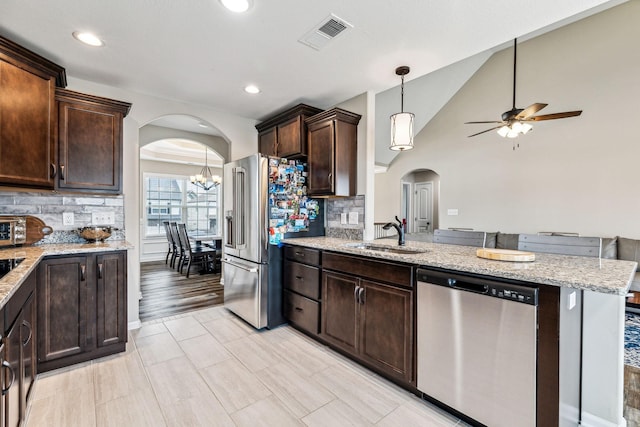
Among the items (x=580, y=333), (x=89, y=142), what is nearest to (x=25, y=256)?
(x=89, y=142)

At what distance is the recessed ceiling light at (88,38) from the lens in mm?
2102

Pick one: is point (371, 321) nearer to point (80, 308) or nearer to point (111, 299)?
point (111, 299)

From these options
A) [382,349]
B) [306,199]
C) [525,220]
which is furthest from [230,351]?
[525,220]

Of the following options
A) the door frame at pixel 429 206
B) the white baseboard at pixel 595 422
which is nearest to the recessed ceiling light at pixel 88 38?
the white baseboard at pixel 595 422

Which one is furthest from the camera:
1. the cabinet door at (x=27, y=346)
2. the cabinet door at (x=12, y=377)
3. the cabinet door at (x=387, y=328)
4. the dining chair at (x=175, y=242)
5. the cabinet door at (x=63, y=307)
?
the dining chair at (x=175, y=242)

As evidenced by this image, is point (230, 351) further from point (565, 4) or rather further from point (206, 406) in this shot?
point (565, 4)

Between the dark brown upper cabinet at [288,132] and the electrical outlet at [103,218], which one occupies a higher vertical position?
the dark brown upper cabinet at [288,132]

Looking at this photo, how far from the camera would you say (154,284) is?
4.77 metres

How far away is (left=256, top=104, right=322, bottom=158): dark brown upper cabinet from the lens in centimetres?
334

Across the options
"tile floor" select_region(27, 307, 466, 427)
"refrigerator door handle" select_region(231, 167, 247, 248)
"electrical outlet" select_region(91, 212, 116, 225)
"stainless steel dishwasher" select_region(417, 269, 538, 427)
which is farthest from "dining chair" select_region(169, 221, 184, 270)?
"stainless steel dishwasher" select_region(417, 269, 538, 427)

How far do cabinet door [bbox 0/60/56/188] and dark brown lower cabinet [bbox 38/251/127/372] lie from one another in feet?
2.15

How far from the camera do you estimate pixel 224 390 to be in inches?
78.2

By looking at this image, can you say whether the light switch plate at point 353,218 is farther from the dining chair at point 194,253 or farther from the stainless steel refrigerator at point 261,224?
the dining chair at point 194,253

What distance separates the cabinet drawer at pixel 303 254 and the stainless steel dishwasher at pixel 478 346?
1094mm
